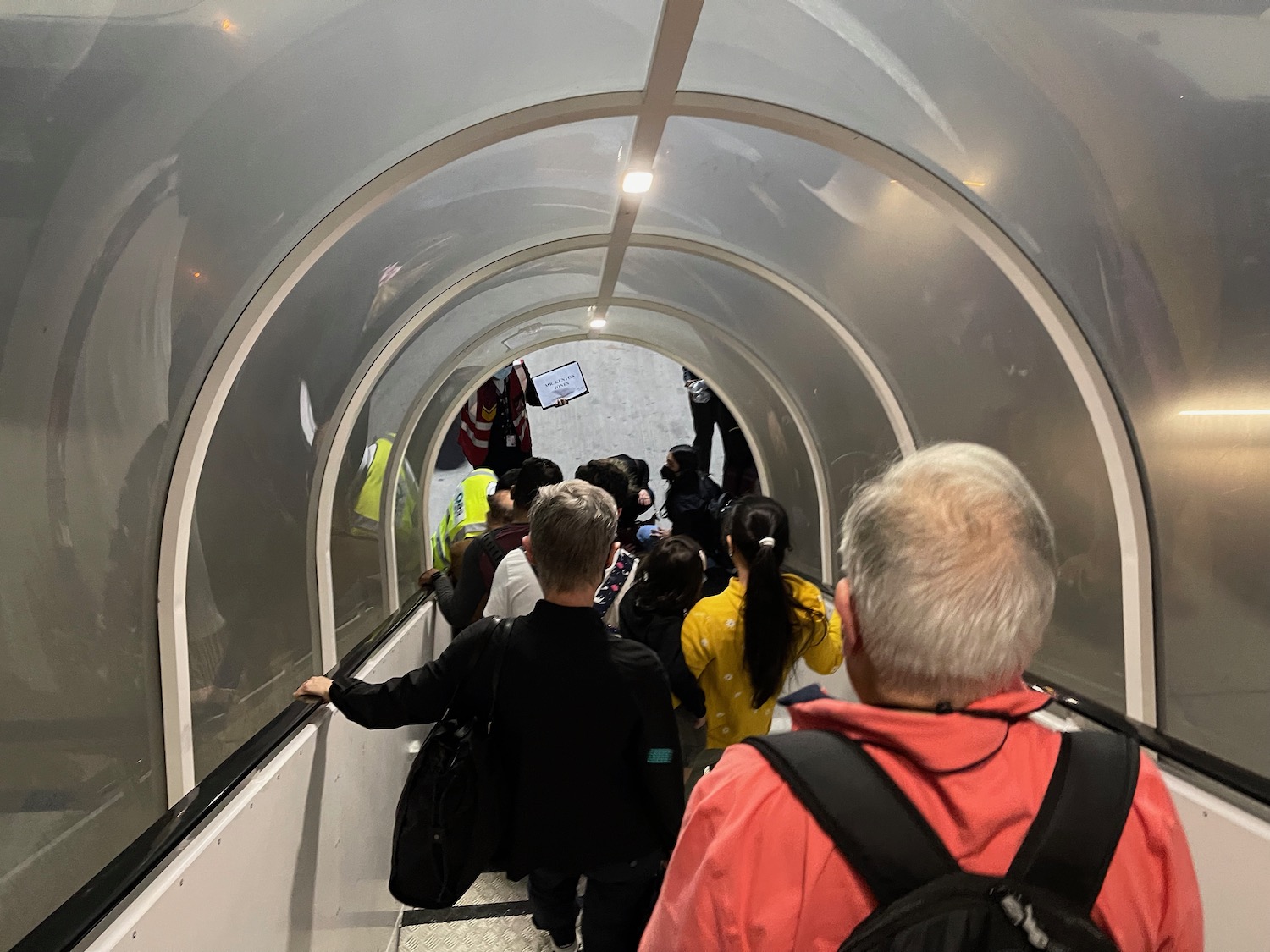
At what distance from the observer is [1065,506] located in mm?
3074

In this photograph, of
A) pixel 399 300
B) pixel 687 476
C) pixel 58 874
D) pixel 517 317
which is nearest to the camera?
pixel 58 874

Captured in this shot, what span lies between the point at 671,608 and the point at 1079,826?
2475 mm

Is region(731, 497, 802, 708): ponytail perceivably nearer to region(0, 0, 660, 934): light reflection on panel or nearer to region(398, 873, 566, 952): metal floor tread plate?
region(398, 873, 566, 952): metal floor tread plate

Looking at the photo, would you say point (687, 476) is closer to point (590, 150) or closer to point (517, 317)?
point (517, 317)

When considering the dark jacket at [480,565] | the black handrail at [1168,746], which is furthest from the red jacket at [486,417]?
the black handrail at [1168,746]

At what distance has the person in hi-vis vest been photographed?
34.3ft

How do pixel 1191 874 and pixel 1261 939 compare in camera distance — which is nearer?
pixel 1191 874

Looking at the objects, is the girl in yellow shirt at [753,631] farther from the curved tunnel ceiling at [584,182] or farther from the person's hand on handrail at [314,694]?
the person's hand on handrail at [314,694]

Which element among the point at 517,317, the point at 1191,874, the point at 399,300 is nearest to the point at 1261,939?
the point at 1191,874

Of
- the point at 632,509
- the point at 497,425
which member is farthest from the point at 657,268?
the point at 497,425

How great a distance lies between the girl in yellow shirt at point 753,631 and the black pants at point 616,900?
70 cm

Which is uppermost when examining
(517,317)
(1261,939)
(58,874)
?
(517,317)

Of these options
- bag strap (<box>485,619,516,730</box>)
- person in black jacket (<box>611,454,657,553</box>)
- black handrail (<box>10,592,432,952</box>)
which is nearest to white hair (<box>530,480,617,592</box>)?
bag strap (<box>485,619,516,730</box>)

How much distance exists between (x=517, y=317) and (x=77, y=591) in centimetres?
514
